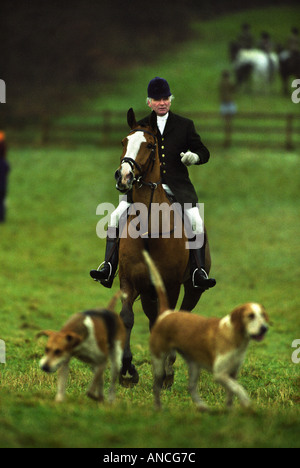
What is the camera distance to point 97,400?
6516 mm

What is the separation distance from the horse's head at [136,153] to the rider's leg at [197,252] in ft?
3.67

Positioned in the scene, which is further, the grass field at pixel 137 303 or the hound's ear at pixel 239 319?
the hound's ear at pixel 239 319

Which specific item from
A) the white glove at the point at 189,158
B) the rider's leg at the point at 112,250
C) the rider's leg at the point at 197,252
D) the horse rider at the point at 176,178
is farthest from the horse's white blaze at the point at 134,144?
the rider's leg at the point at 197,252

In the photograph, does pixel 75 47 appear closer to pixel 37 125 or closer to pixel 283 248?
pixel 37 125

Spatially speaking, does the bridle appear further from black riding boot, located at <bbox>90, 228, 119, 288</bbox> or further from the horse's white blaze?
black riding boot, located at <bbox>90, 228, 119, 288</bbox>

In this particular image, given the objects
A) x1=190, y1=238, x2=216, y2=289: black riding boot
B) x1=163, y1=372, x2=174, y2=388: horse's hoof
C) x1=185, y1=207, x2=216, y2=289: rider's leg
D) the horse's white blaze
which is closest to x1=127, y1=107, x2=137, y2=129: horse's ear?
the horse's white blaze

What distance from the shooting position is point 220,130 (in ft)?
98.0

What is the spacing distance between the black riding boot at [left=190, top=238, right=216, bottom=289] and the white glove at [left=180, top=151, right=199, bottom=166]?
1031mm

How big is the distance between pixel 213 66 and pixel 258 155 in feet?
49.2

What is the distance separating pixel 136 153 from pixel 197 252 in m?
1.64

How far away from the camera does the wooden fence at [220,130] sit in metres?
28.8

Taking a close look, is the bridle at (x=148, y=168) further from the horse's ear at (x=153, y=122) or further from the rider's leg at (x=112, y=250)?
the rider's leg at (x=112, y=250)

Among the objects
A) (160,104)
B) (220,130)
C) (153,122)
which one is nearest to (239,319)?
(153,122)

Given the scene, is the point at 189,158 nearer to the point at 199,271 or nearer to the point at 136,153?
the point at 136,153
